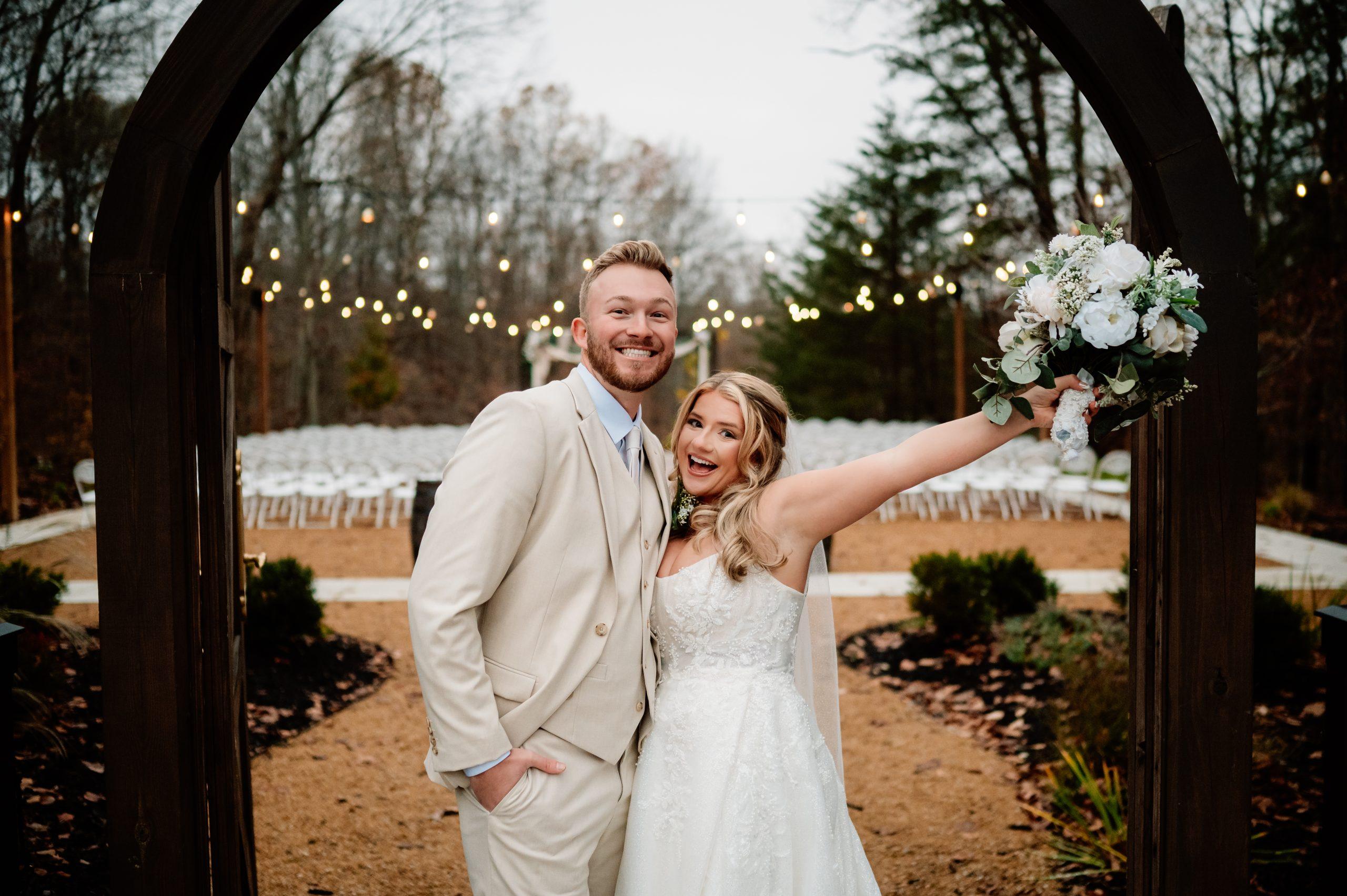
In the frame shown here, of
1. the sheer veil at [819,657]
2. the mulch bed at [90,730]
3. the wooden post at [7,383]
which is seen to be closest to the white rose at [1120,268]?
the sheer veil at [819,657]

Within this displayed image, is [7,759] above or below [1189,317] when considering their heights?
below

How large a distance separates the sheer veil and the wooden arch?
1.00 metres

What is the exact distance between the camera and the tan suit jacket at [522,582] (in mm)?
2404

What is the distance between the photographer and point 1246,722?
265cm

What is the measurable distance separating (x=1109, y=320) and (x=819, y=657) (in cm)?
162

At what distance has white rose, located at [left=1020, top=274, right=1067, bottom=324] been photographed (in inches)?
90.0

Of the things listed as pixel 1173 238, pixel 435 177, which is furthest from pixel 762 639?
pixel 435 177

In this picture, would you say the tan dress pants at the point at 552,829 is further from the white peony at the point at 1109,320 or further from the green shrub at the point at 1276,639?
the green shrub at the point at 1276,639

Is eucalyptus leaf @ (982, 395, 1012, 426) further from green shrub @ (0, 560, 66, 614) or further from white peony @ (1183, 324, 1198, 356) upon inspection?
green shrub @ (0, 560, 66, 614)

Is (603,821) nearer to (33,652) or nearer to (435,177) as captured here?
(33,652)

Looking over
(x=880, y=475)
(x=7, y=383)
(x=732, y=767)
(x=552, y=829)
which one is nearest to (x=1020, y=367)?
(x=880, y=475)

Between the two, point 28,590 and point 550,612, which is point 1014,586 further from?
point 28,590

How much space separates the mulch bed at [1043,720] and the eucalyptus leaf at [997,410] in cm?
214

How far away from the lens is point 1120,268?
7.30 feet
